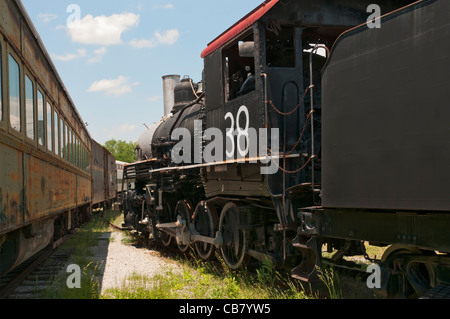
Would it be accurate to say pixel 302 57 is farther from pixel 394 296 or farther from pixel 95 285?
pixel 95 285

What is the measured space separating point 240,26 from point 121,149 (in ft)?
326

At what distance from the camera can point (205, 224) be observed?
8.21 m

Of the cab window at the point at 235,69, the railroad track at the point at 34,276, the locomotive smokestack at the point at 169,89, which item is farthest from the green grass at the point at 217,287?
the locomotive smokestack at the point at 169,89

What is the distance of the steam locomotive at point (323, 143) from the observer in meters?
3.44

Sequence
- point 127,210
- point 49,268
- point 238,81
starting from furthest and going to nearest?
point 127,210 → point 49,268 → point 238,81

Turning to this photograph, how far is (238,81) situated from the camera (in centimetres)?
718

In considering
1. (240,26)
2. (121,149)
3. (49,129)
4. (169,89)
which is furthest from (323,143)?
(121,149)

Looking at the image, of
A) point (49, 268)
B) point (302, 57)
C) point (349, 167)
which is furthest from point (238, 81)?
point (49, 268)

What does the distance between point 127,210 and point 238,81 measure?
797 cm

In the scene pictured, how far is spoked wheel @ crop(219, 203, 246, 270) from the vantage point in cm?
686

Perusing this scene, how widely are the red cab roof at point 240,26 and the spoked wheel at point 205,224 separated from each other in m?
2.75

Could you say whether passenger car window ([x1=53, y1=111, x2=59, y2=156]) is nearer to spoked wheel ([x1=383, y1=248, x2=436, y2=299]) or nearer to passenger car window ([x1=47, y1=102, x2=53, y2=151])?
passenger car window ([x1=47, y1=102, x2=53, y2=151])

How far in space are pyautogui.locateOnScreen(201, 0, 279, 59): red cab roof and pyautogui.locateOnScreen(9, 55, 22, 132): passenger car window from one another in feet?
9.80

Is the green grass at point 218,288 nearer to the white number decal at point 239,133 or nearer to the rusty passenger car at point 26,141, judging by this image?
the rusty passenger car at point 26,141
